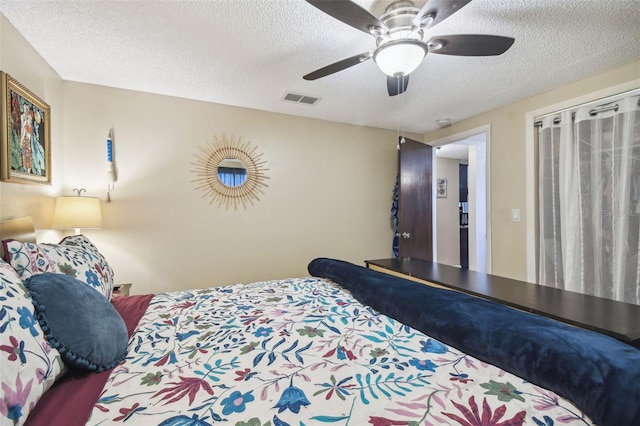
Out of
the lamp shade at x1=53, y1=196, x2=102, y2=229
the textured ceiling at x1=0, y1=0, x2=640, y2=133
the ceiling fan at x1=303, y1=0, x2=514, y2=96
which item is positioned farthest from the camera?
the lamp shade at x1=53, y1=196, x2=102, y2=229

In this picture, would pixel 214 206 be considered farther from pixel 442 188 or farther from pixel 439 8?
pixel 442 188

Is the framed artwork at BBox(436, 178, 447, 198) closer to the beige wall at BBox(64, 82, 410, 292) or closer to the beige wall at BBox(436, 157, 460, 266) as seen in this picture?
→ the beige wall at BBox(436, 157, 460, 266)

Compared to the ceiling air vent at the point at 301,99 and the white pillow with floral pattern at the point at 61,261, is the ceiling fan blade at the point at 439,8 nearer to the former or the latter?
Answer: the ceiling air vent at the point at 301,99

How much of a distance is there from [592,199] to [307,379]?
275cm

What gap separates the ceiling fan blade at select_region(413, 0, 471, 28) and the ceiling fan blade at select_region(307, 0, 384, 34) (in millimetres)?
195

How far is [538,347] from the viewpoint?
2.93ft

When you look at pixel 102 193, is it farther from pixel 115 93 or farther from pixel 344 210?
pixel 344 210

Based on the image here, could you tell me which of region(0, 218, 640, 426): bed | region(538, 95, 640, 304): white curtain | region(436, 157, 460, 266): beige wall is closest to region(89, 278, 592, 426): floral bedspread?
region(0, 218, 640, 426): bed

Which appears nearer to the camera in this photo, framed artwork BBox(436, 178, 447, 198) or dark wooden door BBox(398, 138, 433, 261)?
dark wooden door BBox(398, 138, 433, 261)

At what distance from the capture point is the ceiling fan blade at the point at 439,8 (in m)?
1.18

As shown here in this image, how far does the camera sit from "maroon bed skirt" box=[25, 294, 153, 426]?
0.71m

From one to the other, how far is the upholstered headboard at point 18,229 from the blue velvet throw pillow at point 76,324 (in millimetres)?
855

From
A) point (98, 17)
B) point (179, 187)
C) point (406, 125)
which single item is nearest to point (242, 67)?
point (98, 17)

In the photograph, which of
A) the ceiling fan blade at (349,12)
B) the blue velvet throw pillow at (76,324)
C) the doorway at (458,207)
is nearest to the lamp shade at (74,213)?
the blue velvet throw pillow at (76,324)
